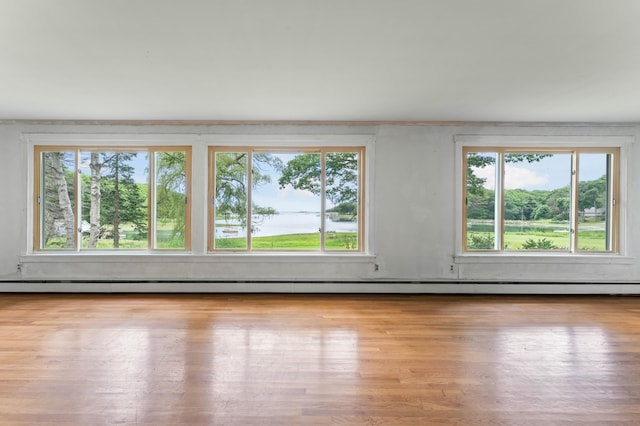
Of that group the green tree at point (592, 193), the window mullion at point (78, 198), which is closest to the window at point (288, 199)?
the window mullion at point (78, 198)

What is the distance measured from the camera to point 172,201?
205 inches

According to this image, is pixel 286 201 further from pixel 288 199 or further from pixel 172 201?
pixel 172 201

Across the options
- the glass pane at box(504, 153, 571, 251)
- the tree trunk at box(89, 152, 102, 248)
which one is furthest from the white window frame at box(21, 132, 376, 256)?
the glass pane at box(504, 153, 571, 251)

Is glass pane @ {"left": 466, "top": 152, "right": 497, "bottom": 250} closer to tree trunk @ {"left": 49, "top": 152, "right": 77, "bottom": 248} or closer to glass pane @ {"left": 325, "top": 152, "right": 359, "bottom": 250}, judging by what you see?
glass pane @ {"left": 325, "top": 152, "right": 359, "bottom": 250}

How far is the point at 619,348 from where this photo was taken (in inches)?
123

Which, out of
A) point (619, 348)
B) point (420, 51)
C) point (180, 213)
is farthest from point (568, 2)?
point (180, 213)

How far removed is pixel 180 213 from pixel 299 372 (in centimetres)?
339

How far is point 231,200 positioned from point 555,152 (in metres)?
4.75

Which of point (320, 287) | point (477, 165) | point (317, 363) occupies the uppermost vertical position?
point (477, 165)

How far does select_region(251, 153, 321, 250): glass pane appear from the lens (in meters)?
5.26

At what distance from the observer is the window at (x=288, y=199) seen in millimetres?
5223

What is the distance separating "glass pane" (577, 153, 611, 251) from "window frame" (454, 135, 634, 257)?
7 cm

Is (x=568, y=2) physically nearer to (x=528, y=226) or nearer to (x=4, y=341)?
(x=528, y=226)

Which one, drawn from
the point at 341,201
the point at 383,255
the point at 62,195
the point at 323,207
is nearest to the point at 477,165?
the point at 383,255
